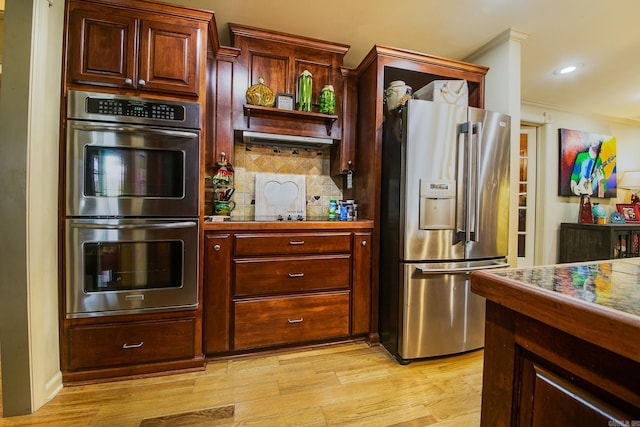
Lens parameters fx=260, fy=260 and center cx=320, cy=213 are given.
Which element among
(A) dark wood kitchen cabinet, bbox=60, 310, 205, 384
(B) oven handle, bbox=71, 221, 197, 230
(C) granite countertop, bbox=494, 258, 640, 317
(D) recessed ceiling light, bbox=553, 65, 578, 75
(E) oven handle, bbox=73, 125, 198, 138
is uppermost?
(D) recessed ceiling light, bbox=553, 65, 578, 75

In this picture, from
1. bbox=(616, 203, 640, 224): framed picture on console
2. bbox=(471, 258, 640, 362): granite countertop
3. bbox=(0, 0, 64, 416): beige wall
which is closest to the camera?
bbox=(471, 258, 640, 362): granite countertop

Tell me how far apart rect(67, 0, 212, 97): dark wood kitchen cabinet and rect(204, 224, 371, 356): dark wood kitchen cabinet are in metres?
1.00

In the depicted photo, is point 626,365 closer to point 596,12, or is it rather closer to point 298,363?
point 298,363

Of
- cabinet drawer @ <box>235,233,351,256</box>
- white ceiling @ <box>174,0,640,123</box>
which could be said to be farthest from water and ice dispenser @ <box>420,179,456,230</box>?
white ceiling @ <box>174,0,640,123</box>

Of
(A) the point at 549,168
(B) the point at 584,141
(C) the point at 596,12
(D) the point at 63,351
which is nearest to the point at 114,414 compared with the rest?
(D) the point at 63,351

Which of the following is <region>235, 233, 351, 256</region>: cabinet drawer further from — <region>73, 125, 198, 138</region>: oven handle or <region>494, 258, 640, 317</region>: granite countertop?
<region>494, 258, 640, 317</region>: granite countertop

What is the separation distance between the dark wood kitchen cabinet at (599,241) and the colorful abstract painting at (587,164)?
532mm

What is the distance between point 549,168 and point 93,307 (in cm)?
496

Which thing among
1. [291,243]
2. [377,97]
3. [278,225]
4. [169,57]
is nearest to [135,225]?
[278,225]

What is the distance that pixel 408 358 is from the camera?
5.78 feet

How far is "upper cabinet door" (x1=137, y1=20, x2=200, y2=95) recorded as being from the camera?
159cm

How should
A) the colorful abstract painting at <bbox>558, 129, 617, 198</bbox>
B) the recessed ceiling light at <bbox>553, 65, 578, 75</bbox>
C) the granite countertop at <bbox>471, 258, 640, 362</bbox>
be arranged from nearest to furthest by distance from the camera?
the granite countertop at <bbox>471, 258, 640, 362</bbox>
the recessed ceiling light at <bbox>553, 65, 578, 75</bbox>
the colorful abstract painting at <bbox>558, 129, 617, 198</bbox>

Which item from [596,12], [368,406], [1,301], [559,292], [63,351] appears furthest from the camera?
[596,12]

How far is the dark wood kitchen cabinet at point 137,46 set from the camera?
1516mm
